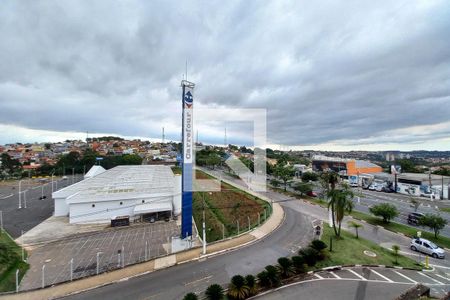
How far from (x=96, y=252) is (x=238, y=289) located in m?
13.8

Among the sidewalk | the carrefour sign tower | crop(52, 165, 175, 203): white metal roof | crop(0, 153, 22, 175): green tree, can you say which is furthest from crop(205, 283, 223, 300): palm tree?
crop(0, 153, 22, 175): green tree

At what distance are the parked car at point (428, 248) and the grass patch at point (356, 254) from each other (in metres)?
2.92

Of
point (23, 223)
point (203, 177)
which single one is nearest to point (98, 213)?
point (23, 223)

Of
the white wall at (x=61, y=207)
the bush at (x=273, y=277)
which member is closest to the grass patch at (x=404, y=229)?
the bush at (x=273, y=277)

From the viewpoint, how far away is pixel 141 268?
14203 millimetres

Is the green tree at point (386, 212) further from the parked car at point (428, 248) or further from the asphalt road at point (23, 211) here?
the asphalt road at point (23, 211)

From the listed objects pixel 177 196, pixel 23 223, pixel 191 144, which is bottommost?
pixel 23 223

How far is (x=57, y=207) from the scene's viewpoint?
95.8 ft

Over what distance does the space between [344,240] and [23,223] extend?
3597cm

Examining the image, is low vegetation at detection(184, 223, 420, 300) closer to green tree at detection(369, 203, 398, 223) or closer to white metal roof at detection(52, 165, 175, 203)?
green tree at detection(369, 203, 398, 223)

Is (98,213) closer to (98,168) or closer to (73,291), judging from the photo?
(73,291)

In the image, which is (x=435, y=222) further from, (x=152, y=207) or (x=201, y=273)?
(x=152, y=207)

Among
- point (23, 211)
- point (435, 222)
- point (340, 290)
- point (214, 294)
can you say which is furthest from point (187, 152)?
point (23, 211)

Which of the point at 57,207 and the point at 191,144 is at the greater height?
the point at 191,144
